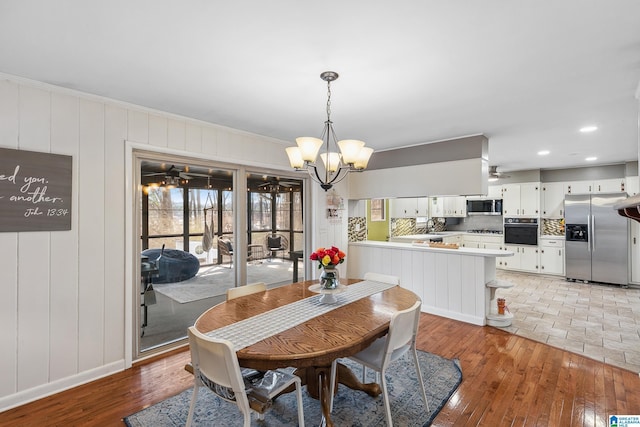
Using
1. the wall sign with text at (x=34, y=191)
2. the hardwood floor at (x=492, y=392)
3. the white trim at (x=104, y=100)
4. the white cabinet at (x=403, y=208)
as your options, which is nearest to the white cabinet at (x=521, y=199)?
the white cabinet at (x=403, y=208)

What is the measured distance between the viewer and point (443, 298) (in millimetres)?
4293

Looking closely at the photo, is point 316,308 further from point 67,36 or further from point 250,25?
point 67,36

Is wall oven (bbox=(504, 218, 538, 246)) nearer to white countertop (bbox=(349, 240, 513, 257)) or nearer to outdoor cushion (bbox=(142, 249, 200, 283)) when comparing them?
white countertop (bbox=(349, 240, 513, 257))

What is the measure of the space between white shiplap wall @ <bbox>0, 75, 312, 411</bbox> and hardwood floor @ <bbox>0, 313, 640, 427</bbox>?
216mm

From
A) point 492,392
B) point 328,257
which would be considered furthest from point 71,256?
point 492,392

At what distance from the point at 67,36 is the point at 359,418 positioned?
297 centimetres

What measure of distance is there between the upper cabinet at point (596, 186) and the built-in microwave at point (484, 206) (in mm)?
1310

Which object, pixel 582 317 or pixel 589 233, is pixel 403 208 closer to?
pixel 582 317

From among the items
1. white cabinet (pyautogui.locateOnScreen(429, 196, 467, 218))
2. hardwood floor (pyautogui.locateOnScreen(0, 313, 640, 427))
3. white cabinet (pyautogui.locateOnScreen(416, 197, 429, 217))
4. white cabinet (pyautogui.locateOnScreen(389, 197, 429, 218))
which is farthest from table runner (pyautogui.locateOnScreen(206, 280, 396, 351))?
white cabinet (pyautogui.locateOnScreen(429, 196, 467, 218))

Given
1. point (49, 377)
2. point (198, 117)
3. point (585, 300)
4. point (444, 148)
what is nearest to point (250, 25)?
point (198, 117)

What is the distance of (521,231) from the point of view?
695cm

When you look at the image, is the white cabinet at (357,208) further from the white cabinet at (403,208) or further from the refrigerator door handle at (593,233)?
the refrigerator door handle at (593,233)

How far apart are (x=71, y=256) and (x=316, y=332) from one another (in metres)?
2.15

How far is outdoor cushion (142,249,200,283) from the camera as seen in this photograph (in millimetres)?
3205
